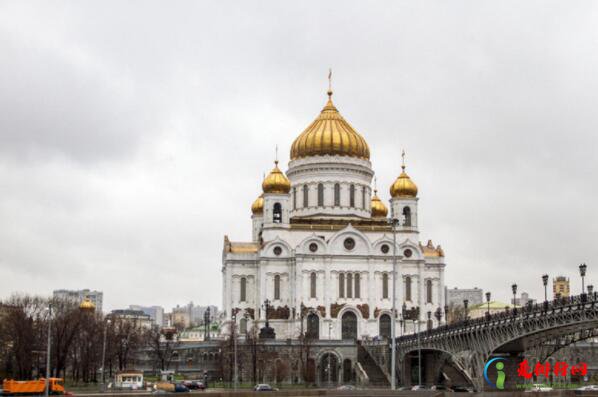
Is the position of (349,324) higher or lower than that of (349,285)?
lower

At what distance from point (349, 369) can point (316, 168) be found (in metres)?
24.3

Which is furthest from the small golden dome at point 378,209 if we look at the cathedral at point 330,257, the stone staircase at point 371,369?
the stone staircase at point 371,369

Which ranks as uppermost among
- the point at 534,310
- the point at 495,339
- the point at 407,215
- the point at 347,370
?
the point at 407,215

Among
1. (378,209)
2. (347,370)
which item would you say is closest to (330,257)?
(347,370)

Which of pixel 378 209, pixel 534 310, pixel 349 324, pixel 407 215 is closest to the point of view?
pixel 534 310

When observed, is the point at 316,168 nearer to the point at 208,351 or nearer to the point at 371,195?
the point at 371,195

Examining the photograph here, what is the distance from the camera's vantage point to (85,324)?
97.2 metres

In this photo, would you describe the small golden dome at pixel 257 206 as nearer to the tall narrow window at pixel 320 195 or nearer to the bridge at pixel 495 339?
the tall narrow window at pixel 320 195

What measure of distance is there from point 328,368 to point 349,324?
367 inches

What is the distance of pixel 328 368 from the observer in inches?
3526

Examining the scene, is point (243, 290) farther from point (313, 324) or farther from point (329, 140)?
point (329, 140)

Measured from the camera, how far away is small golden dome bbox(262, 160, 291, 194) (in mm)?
100562

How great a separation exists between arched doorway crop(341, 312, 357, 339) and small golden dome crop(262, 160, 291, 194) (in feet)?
47.4

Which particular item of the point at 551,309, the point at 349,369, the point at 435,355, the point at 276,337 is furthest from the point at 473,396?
the point at 276,337
